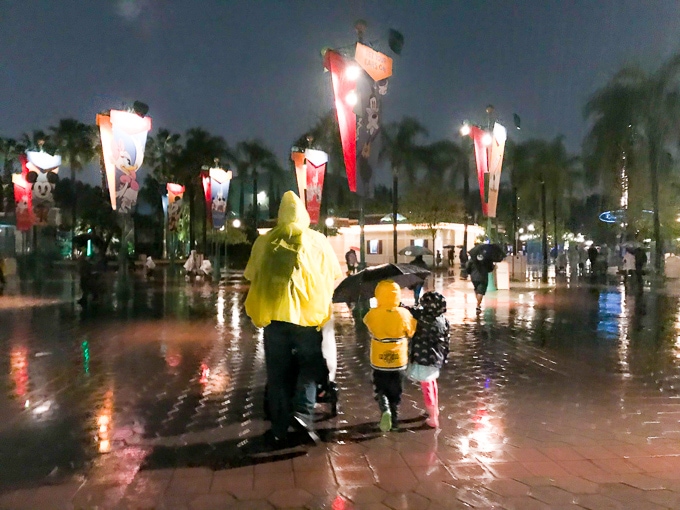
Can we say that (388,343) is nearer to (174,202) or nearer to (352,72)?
(352,72)

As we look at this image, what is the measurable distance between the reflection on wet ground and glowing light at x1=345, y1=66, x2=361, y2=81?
459 centimetres

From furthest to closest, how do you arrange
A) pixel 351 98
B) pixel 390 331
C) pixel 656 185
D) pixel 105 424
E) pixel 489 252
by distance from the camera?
1. pixel 656 185
2. pixel 489 252
3. pixel 351 98
4. pixel 105 424
5. pixel 390 331

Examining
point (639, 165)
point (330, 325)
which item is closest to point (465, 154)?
point (639, 165)

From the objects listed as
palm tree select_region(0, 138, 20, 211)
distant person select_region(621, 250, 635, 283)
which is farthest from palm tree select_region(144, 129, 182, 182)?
distant person select_region(621, 250, 635, 283)

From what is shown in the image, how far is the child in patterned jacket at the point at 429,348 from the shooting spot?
18.1 feet

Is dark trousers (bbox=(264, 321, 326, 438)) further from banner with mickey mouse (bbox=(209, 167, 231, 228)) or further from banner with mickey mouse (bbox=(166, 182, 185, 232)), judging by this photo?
banner with mickey mouse (bbox=(166, 182, 185, 232))

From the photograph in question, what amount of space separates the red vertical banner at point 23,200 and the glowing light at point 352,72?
18.9 metres

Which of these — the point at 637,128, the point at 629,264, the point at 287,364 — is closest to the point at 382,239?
the point at 637,128

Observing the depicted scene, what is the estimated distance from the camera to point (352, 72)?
36.7ft

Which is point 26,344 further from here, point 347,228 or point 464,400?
point 347,228

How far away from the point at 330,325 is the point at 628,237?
40994 mm

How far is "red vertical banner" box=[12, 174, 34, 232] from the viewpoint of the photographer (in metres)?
25.9

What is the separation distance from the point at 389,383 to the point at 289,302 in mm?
1201

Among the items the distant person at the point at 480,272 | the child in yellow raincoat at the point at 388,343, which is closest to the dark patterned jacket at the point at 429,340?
the child in yellow raincoat at the point at 388,343
